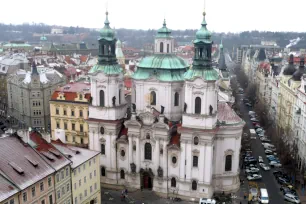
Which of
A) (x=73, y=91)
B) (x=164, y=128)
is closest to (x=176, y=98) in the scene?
(x=164, y=128)

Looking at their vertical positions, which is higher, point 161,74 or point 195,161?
point 161,74

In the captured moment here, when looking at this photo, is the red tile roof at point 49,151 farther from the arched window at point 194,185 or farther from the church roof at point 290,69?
the church roof at point 290,69

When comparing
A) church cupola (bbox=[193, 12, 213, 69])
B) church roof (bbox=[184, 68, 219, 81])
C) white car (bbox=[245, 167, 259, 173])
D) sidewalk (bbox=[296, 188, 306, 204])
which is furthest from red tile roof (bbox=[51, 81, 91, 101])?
sidewalk (bbox=[296, 188, 306, 204])

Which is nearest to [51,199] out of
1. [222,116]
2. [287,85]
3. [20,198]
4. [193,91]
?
[20,198]

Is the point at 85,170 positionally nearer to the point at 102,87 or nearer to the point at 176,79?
the point at 102,87

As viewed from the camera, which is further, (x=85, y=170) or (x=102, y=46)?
(x=102, y=46)

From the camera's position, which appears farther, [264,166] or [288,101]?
[288,101]

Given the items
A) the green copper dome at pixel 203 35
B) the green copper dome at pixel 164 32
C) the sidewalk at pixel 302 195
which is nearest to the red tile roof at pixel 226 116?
the green copper dome at pixel 203 35

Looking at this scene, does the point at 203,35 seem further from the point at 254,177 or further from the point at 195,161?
the point at 254,177

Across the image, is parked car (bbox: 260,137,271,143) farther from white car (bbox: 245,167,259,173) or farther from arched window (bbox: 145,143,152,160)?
arched window (bbox: 145,143,152,160)
